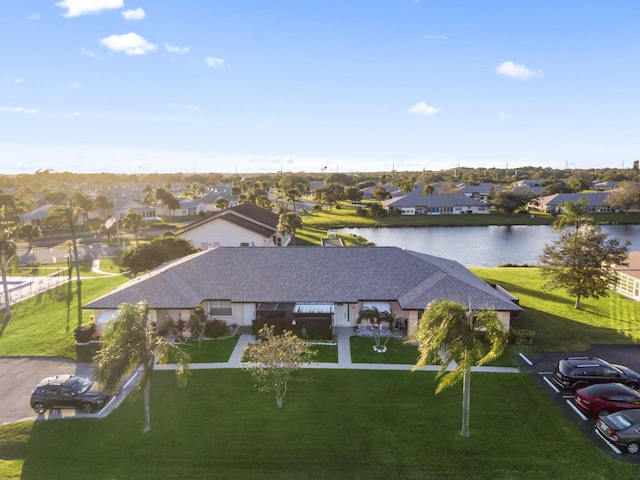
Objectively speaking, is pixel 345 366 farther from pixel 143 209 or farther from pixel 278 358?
pixel 143 209

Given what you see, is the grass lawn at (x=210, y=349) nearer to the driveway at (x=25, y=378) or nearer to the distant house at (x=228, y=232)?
the driveway at (x=25, y=378)

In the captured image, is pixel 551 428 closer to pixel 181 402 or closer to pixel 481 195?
pixel 181 402

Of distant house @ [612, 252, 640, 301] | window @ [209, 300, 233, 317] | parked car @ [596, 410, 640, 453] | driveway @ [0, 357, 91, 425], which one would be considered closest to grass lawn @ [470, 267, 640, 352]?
distant house @ [612, 252, 640, 301]

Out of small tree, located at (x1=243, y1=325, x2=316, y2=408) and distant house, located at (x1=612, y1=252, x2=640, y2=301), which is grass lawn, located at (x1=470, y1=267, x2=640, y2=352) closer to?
distant house, located at (x1=612, y1=252, x2=640, y2=301)

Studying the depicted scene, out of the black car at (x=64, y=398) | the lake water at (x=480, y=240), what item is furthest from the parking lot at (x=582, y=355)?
the lake water at (x=480, y=240)

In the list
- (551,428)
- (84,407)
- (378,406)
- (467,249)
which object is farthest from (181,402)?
(467,249)

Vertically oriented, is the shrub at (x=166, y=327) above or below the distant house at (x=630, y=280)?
below

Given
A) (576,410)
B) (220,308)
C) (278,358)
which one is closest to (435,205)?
(220,308)
